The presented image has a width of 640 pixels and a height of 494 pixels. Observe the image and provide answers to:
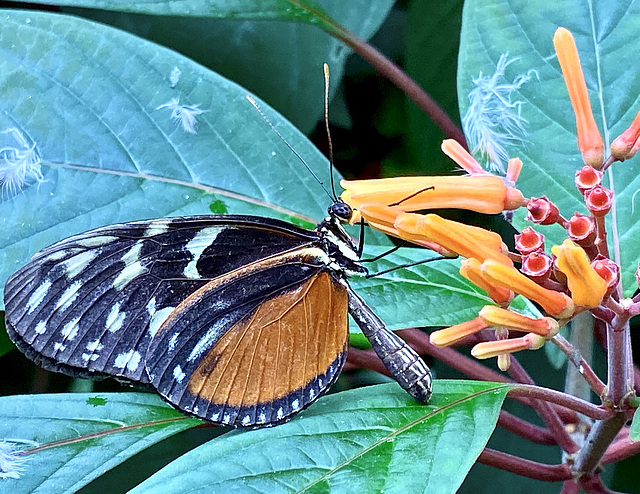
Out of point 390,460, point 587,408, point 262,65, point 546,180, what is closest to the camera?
point 390,460

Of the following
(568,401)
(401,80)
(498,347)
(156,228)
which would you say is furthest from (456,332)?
(401,80)

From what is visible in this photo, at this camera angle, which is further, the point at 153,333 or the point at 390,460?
the point at 153,333

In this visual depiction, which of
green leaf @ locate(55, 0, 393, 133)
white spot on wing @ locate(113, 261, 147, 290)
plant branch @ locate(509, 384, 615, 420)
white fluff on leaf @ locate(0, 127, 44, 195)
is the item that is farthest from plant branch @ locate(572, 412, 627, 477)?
white fluff on leaf @ locate(0, 127, 44, 195)

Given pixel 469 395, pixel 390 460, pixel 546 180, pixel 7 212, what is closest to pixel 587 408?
pixel 469 395

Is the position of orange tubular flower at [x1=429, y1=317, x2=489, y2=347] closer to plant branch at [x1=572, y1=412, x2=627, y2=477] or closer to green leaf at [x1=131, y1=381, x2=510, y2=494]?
green leaf at [x1=131, y1=381, x2=510, y2=494]

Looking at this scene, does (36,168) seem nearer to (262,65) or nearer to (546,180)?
(262,65)

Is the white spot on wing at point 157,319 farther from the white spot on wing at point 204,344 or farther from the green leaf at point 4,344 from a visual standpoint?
the green leaf at point 4,344

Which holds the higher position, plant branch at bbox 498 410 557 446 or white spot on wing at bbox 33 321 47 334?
white spot on wing at bbox 33 321 47 334
